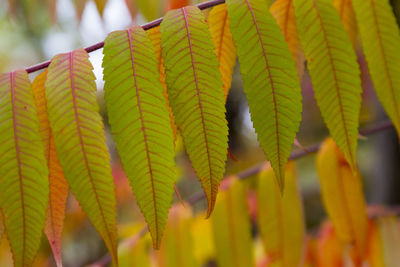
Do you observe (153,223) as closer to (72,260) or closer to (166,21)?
(166,21)

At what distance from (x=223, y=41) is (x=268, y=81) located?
0.19 meters

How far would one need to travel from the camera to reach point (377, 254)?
131 centimetres

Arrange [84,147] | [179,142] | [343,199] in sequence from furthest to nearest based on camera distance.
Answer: [179,142], [343,199], [84,147]

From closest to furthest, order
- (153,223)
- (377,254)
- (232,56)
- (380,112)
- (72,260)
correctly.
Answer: (153,223), (232,56), (377,254), (380,112), (72,260)

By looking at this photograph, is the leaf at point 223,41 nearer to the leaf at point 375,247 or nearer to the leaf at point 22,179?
the leaf at point 22,179

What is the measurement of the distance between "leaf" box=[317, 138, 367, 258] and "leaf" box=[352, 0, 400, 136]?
Answer: 0.35 m

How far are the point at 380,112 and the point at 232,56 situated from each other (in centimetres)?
108

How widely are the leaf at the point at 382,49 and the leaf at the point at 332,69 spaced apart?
0.05 metres

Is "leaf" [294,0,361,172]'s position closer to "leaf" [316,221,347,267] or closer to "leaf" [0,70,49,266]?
"leaf" [0,70,49,266]

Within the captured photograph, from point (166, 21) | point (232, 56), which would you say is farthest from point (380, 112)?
point (166, 21)

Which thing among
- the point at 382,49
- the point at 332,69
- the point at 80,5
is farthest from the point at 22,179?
the point at 80,5

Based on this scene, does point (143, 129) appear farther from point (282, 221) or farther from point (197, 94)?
point (282, 221)

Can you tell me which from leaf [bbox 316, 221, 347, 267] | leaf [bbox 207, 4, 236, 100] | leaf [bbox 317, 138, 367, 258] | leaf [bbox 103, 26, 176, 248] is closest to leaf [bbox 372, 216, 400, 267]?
leaf [bbox 316, 221, 347, 267]

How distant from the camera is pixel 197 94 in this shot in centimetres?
A: 65
